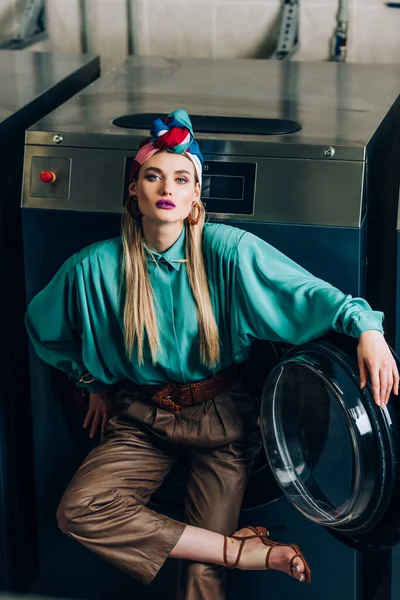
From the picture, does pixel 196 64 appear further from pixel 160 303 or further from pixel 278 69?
pixel 160 303

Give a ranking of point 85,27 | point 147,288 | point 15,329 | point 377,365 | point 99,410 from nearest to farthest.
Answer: point 377,365
point 147,288
point 99,410
point 15,329
point 85,27

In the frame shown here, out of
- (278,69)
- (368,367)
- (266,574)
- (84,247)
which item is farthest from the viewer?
(278,69)

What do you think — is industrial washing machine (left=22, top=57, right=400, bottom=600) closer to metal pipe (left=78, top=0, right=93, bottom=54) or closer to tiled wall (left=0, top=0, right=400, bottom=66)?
tiled wall (left=0, top=0, right=400, bottom=66)

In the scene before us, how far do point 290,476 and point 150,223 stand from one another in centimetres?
66

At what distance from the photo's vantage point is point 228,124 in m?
2.37

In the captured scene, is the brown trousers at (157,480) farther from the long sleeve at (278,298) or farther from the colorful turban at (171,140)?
the colorful turban at (171,140)

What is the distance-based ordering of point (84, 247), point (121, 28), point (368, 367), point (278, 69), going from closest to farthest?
1. point (368, 367)
2. point (84, 247)
3. point (278, 69)
4. point (121, 28)

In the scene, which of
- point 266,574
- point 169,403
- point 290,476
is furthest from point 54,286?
point 266,574

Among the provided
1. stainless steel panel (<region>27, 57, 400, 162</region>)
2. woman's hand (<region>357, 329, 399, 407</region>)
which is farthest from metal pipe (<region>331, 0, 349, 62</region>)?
woman's hand (<region>357, 329, 399, 407</region>)

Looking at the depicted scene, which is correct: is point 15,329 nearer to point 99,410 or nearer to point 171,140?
point 99,410

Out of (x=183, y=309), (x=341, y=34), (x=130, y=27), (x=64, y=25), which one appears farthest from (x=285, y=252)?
(x=64, y=25)

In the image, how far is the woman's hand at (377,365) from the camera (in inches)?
77.5

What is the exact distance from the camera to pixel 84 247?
2336 mm

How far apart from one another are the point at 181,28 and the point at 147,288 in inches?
56.5
